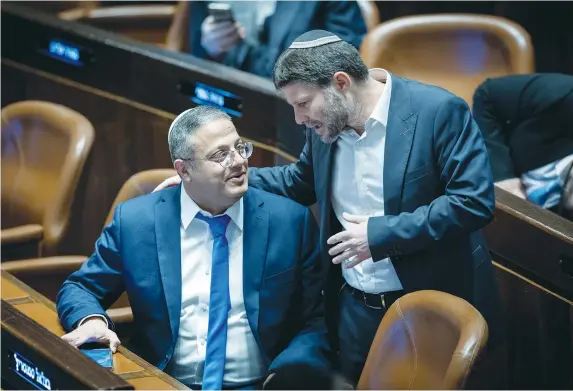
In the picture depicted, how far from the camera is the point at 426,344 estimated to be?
2.05 m

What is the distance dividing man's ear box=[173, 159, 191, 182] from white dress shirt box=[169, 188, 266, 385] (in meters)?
0.05

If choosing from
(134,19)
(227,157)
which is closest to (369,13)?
(134,19)

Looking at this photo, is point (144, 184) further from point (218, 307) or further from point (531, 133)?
point (531, 133)

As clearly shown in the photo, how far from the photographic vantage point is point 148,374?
215cm

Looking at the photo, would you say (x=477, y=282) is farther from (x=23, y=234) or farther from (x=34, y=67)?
(x=34, y=67)

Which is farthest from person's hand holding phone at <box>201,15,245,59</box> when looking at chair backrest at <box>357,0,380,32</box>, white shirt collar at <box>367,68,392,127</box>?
white shirt collar at <box>367,68,392,127</box>

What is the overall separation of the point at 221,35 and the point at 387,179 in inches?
57.5

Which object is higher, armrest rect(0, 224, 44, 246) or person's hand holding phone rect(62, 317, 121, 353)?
person's hand holding phone rect(62, 317, 121, 353)

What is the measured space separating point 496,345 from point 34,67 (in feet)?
6.89

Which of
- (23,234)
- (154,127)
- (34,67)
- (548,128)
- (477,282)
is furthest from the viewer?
(34,67)

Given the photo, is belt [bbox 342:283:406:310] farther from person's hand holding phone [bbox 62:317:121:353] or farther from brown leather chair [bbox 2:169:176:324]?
brown leather chair [bbox 2:169:176:324]

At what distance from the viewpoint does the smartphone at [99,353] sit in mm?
2166

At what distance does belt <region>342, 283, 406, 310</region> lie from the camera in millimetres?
2318

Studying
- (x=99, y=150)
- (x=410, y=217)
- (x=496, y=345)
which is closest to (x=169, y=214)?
(x=410, y=217)
